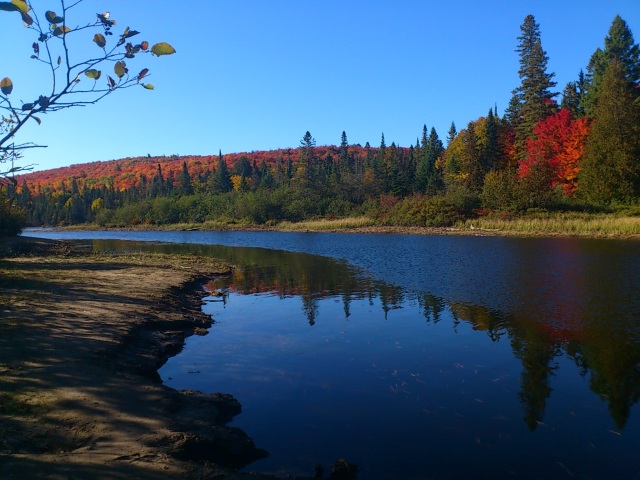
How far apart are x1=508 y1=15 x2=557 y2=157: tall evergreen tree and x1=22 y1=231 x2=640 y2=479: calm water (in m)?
59.6

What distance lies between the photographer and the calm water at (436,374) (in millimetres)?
7418

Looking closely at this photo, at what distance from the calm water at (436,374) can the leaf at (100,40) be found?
20.5 feet

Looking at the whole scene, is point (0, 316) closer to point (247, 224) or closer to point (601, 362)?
point (601, 362)

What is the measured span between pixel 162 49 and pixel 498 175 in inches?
2880

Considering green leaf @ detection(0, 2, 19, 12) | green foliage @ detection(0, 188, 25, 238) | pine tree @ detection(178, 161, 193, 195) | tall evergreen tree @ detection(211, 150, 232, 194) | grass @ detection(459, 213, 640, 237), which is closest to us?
green leaf @ detection(0, 2, 19, 12)

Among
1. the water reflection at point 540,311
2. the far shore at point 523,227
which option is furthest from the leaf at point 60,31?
the far shore at point 523,227

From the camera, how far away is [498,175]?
6962 cm

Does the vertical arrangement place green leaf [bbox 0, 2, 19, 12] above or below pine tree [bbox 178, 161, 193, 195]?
below

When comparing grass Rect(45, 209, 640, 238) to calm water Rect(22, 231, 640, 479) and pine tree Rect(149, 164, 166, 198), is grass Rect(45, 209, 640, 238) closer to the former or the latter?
calm water Rect(22, 231, 640, 479)

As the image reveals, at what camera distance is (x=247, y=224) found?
347ft

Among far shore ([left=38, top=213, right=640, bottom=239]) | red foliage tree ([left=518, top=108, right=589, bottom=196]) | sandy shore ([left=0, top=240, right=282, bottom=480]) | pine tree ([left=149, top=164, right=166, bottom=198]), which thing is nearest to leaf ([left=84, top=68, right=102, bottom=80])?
sandy shore ([left=0, top=240, right=282, bottom=480])

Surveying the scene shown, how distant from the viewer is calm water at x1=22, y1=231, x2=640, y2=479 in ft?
24.3

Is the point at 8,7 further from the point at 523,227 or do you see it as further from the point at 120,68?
→ the point at 523,227

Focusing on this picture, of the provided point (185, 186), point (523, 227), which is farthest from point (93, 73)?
point (185, 186)
